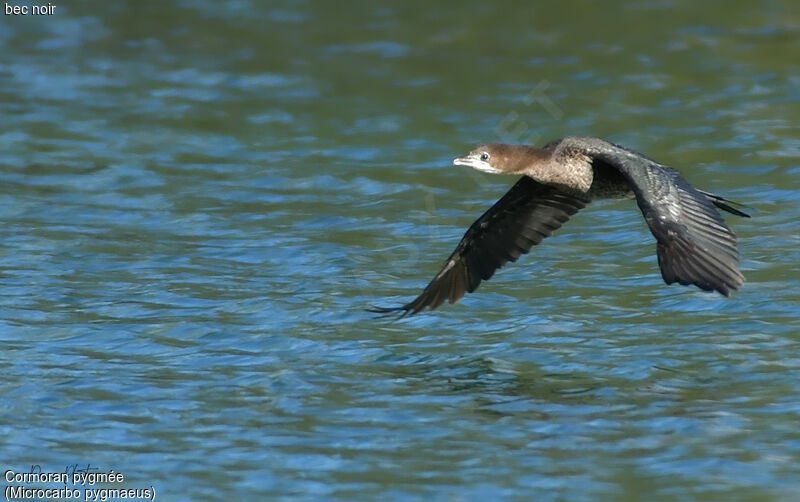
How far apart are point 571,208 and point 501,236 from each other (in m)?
0.58

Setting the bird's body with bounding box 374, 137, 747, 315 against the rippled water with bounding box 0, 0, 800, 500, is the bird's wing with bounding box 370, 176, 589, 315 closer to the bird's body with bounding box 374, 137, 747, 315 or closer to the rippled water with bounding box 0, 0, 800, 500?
the bird's body with bounding box 374, 137, 747, 315

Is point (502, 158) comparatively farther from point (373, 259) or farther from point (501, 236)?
point (373, 259)

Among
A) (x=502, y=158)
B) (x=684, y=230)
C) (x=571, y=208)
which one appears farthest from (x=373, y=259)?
(x=684, y=230)

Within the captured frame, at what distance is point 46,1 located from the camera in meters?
20.9

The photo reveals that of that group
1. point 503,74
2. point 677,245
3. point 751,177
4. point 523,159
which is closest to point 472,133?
point 503,74

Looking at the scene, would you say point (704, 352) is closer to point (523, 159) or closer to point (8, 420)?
point (523, 159)

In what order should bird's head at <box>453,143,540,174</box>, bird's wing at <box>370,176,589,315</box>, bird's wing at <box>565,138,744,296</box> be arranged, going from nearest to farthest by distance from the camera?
1. bird's wing at <box>565,138,744,296</box>
2. bird's head at <box>453,143,540,174</box>
3. bird's wing at <box>370,176,589,315</box>

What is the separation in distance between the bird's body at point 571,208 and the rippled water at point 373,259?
662mm

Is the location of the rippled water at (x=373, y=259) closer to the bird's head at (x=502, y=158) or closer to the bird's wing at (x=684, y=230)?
the bird's wing at (x=684, y=230)

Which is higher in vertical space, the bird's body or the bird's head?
the bird's head

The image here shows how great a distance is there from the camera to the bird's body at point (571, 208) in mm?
9234

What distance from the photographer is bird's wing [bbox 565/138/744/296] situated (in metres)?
8.98

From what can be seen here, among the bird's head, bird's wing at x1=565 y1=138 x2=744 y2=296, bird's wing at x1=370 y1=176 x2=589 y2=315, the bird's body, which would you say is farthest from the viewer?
bird's wing at x1=370 y1=176 x2=589 y2=315

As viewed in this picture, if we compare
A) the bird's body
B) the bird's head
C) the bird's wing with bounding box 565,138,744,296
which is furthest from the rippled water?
the bird's head
